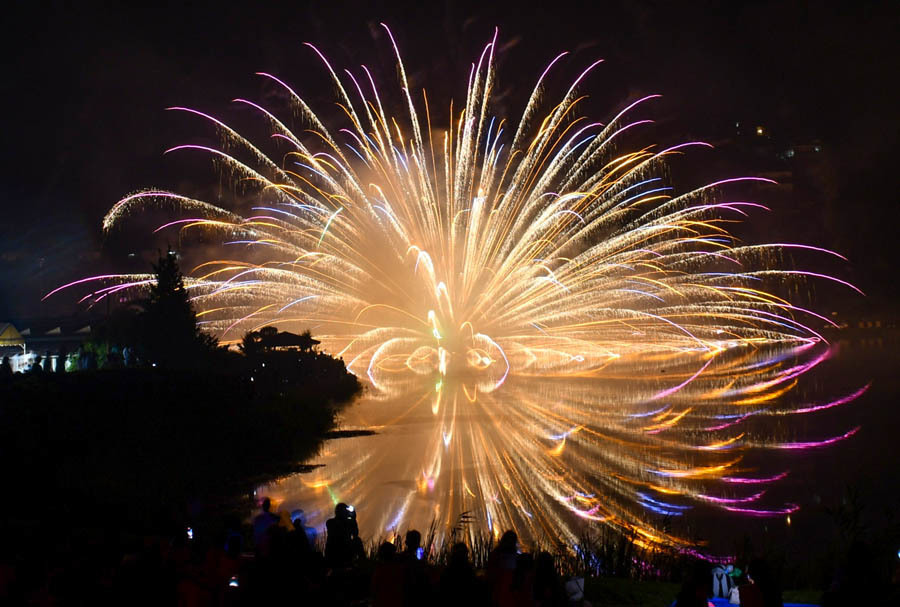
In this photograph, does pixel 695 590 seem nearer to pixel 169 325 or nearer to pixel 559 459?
pixel 559 459

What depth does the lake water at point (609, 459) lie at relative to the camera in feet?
58.1

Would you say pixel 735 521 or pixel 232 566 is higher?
pixel 232 566

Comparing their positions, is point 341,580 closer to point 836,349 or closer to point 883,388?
point 883,388

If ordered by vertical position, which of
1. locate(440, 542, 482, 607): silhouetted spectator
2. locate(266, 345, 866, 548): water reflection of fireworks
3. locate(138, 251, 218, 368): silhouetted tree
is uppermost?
locate(138, 251, 218, 368): silhouetted tree

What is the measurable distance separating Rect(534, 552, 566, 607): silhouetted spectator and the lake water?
601 cm

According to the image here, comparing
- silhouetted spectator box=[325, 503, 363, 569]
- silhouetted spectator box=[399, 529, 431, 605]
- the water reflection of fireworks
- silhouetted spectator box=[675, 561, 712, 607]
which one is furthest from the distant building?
silhouetted spectator box=[675, 561, 712, 607]

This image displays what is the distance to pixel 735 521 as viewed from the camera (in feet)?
57.6

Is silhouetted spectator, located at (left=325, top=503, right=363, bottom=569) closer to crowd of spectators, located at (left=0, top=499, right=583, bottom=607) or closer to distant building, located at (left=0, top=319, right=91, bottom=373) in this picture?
crowd of spectators, located at (left=0, top=499, right=583, bottom=607)

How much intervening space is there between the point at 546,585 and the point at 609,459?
1818 centimetres

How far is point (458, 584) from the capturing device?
6496mm

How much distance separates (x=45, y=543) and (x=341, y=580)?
573cm

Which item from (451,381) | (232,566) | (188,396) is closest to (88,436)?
(188,396)

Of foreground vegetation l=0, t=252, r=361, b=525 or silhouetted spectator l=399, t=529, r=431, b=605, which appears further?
foreground vegetation l=0, t=252, r=361, b=525

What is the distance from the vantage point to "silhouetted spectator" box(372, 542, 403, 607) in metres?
6.92
